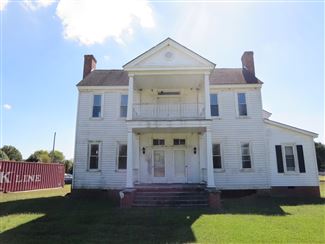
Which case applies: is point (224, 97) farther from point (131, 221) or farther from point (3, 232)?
point (3, 232)

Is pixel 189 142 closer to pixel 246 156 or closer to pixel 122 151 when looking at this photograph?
pixel 246 156

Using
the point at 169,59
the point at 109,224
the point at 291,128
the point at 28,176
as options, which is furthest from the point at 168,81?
the point at 28,176

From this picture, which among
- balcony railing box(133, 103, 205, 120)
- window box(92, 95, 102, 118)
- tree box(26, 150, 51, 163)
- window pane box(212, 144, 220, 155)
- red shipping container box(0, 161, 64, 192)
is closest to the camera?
balcony railing box(133, 103, 205, 120)

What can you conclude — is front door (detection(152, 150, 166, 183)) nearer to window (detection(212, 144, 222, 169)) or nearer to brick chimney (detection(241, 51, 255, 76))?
window (detection(212, 144, 222, 169))

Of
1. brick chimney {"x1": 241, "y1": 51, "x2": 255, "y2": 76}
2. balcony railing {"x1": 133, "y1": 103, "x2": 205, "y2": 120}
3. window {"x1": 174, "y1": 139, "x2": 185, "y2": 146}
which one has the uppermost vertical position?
brick chimney {"x1": 241, "y1": 51, "x2": 255, "y2": 76}

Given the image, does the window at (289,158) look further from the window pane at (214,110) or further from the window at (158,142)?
the window at (158,142)

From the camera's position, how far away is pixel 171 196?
11797 millimetres

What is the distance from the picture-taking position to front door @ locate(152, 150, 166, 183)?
48.4ft

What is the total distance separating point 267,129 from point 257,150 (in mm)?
1537

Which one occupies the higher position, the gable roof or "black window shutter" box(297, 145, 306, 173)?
the gable roof

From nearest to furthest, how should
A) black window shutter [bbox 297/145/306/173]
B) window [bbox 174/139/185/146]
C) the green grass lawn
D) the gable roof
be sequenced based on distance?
the green grass lawn
black window shutter [bbox 297/145/306/173]
window [bbox 174/139/185/146]
the gable roof

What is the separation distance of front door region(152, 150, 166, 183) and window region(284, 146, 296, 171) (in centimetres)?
749

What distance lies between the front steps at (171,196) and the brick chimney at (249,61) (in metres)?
9.43

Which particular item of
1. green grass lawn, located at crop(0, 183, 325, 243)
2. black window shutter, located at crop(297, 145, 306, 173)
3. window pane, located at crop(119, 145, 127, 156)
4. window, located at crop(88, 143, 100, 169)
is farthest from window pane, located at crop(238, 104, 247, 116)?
window, located at crop(88, 143, 100, 169)
